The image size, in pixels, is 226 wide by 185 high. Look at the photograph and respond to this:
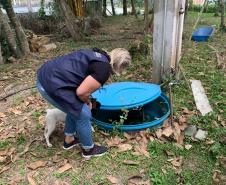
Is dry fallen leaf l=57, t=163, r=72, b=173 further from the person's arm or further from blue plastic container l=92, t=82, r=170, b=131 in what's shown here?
the person's arm

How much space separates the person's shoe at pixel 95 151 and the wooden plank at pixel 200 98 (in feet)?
5.18

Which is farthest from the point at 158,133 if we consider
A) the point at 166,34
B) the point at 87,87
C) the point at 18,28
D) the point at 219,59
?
the point at 18,28

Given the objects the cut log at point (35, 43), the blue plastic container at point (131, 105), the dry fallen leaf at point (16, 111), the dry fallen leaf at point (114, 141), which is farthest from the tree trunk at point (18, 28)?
the dry fallen leaf at point (114, 141)

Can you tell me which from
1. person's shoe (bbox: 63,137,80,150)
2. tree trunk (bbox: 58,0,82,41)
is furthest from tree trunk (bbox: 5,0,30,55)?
person's shoe (bbox: 63,137,80,150)

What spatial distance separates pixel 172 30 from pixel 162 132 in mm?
1675

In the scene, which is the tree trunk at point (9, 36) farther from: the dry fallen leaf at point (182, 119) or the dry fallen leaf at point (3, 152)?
the dry fallen leaf at point (182, 119)

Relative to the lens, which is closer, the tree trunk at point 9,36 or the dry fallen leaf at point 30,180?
the dry fallen leaf at point 30,180

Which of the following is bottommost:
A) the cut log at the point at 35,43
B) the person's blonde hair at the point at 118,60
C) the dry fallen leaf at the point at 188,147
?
the dry fallen leaf at the point at 188,147

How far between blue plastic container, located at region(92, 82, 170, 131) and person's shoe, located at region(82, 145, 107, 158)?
325mm

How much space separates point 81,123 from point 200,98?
7.26 feet

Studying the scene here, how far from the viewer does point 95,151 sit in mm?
3391

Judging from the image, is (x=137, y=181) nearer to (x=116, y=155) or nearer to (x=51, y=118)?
(x=116, y=155)

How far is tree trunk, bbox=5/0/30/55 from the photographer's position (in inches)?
266

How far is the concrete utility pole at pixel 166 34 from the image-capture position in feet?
14.8
